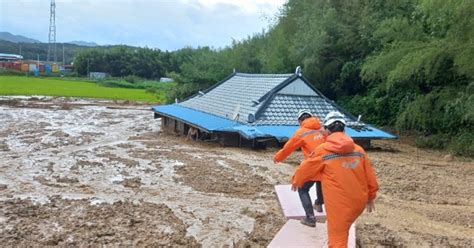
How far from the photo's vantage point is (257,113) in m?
14.5

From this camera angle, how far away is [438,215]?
7.39m

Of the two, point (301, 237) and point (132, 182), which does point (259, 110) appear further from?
point (301, 237)

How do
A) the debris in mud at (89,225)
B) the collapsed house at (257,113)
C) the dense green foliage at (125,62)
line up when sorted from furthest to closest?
the dense green foliage at (125,62), the collapsed house at (257,113), the debris in mud at (89,225)

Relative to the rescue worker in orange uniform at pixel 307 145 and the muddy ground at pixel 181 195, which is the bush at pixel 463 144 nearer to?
the muddy ground at pixel 181 195

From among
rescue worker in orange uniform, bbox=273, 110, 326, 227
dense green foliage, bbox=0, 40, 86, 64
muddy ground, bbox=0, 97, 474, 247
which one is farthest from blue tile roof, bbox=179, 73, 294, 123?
dense green foliage, bbox=0, 40, 86, 64

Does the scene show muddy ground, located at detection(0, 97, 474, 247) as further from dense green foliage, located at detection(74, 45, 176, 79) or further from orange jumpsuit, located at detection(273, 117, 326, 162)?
dense green foliage, located at detection(74, 45, 176, 79)

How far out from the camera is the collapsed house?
13.9 m

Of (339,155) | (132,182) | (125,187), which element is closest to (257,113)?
(132,182)

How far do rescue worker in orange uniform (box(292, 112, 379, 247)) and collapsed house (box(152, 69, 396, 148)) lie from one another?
8.68 meters

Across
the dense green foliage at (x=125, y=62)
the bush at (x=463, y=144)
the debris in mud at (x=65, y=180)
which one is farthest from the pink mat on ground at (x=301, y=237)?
the dense green foliage at (x=125, y=62)

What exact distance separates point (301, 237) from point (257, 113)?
919 centimetres

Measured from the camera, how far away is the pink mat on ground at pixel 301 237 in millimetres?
5195

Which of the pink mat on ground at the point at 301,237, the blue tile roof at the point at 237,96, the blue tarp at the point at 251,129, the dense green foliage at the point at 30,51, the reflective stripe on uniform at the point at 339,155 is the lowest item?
the dense green foliage at the point at 30,51

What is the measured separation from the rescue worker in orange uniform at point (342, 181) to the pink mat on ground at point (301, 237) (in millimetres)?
796
